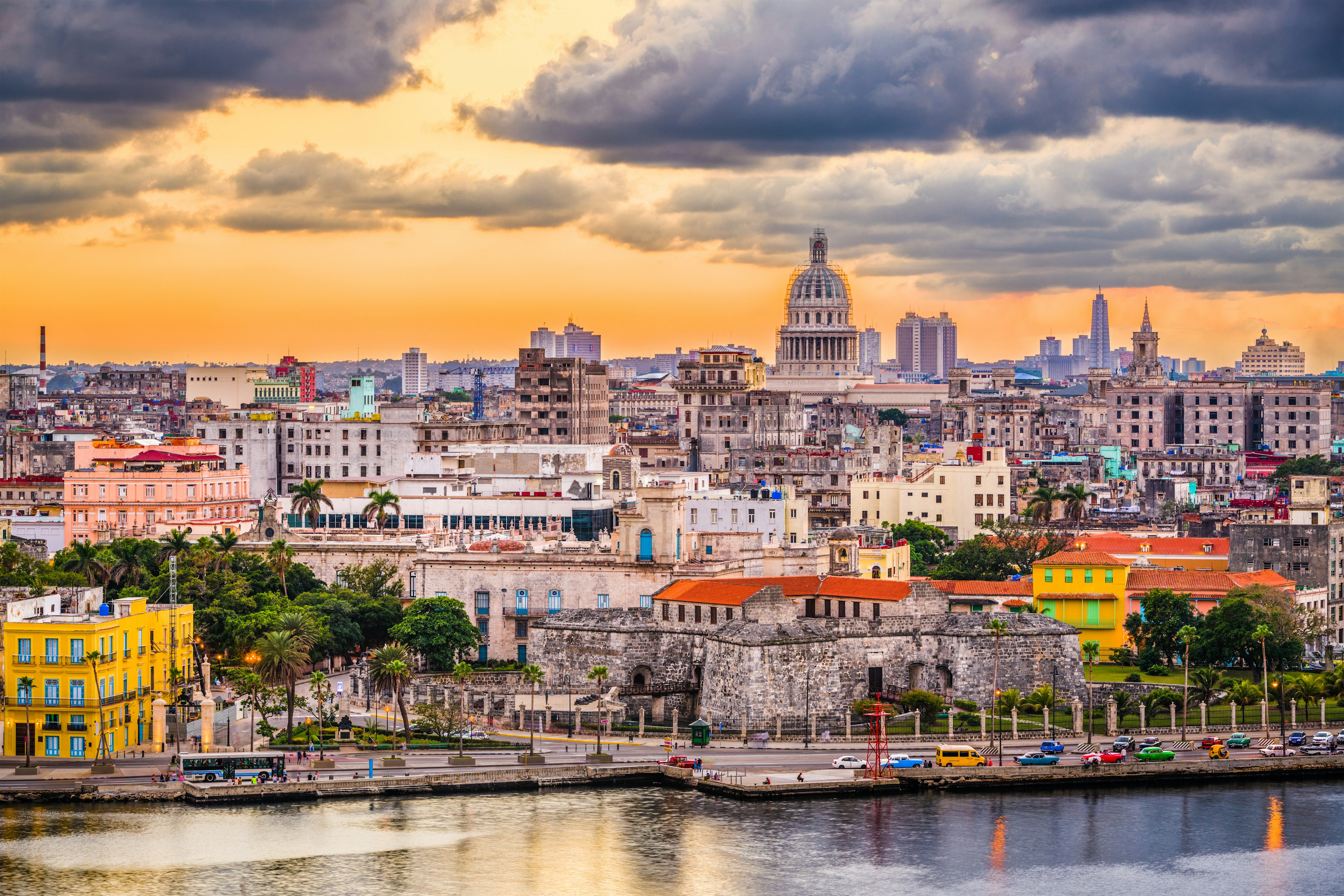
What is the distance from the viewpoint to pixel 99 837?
7575 cm

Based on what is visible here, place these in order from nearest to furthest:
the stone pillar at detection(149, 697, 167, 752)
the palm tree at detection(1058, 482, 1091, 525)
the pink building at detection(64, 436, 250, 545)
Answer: the stone pillar at detection(149, 697, 167, 752) → the pink building at detection(64, 436, 250, 545) → the palm tree at detection(1058, 482, 1091, 525)

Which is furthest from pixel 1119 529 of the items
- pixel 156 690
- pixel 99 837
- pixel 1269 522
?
pixel 99 837

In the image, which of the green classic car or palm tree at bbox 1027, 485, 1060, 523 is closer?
the green classic car

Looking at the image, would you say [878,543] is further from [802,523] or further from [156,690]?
[156,690]

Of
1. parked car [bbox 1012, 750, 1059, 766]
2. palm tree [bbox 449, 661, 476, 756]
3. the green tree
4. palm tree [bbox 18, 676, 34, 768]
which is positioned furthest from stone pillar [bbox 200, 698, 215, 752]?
parked car [bbox 1012, 750, 1059, 766]

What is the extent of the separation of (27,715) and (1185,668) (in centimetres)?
4675

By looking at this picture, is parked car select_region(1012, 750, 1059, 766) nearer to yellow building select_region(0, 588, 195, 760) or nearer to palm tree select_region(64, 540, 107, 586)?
yellow building select_region(0, 588, 195, 760)

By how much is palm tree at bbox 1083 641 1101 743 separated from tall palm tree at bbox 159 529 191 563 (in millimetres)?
46386

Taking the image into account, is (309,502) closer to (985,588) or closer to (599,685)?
(985,588)

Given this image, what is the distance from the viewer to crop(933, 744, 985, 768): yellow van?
84.9 metres

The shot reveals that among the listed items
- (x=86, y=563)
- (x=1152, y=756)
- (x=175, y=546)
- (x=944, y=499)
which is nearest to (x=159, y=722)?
(x=86, y=563)

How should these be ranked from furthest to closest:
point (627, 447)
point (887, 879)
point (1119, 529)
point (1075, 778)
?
point (1119, 529)
point (627, 447)
point (1075, 778)
point (887, 879)

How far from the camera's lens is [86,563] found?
11188 cm

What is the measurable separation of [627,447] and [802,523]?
883 inches
